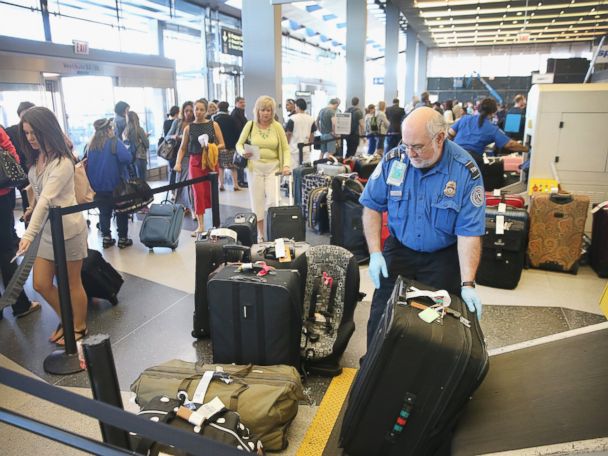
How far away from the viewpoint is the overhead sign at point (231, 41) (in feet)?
36.2

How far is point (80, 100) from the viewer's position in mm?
8594

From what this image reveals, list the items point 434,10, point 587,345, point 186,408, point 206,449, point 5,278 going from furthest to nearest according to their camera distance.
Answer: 1. point 434,10
2. point 5,278
3. point 587,345
4. point 186,408
5. point 206,449

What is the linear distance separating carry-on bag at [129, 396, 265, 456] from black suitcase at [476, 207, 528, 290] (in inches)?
122

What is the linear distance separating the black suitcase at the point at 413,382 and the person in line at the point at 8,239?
9.65ft

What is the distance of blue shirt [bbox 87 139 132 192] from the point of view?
521cm

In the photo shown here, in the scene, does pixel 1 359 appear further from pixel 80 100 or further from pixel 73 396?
pixel 80 100

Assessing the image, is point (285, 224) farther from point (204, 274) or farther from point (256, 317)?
point (256, 317)

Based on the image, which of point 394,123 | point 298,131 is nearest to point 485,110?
point 298,131

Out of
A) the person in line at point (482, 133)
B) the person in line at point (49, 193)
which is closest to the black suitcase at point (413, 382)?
the person in line at point (49, 193)

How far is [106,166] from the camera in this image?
5.23 metres

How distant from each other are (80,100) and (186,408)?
8155 millimetres

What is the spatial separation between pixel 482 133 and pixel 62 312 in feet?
15.9

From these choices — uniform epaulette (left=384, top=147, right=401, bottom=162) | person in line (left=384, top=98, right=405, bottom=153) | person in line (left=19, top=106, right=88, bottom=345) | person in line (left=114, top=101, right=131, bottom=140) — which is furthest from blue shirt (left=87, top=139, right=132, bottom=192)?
person in line (left=384, top=98, right=405, bottom=153)

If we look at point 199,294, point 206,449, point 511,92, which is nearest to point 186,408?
point 206,449
